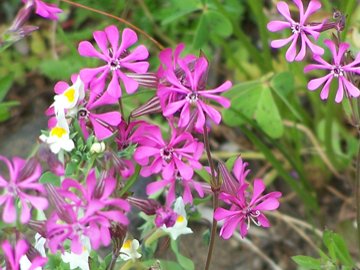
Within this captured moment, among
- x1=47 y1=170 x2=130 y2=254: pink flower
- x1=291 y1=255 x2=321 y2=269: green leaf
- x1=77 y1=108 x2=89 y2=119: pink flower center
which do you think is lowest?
x1=291 y1=255 x2=321 y2=269: green leaf

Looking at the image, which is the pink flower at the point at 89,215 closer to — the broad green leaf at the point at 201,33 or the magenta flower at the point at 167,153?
the magenta flower at the point at 167,153

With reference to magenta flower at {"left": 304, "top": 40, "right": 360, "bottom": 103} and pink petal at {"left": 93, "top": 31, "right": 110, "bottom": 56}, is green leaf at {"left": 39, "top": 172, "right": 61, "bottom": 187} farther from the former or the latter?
magenta flower at {"left": 304, "top": 40, "right": 360, "bottom": 103}

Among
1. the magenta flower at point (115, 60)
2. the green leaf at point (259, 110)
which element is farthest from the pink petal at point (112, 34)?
the green leaf at point (259, 110)

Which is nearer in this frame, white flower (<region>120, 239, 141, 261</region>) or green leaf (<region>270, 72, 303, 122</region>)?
white flower (<region>120, 239, 141, 261</region>)

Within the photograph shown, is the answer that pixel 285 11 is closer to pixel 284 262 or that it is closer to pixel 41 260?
pixel 41 260

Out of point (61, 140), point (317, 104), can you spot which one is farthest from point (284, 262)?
point (61, 140)

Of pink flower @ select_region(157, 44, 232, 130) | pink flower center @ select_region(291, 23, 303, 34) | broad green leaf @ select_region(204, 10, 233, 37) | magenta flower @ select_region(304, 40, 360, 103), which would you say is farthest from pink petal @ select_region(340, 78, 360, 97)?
broad green leaf @ select_region(204, 10, 233, 37)
